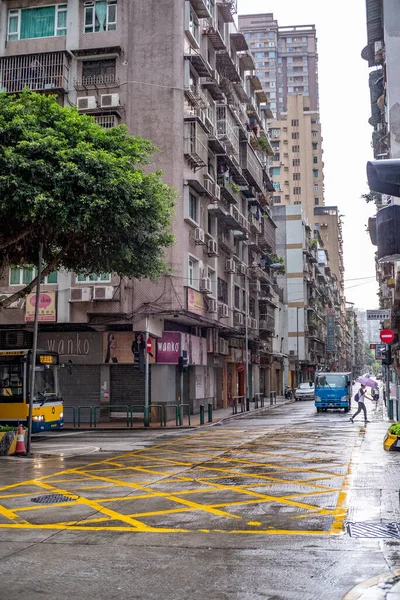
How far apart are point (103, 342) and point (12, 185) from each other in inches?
588

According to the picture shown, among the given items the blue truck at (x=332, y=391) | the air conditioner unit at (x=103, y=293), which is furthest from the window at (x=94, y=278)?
the blue truck at (x=332, y=391)

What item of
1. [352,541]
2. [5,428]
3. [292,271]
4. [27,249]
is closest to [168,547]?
[352,541]

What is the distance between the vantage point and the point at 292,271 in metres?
77.2

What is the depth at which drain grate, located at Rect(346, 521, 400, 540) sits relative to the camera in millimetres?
7754

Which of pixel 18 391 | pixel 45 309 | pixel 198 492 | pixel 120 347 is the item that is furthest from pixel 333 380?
pixel 198 492

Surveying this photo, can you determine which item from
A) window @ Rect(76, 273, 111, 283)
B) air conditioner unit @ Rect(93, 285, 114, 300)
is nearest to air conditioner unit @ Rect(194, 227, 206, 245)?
window @ Rect(76, 273, 111, 283)

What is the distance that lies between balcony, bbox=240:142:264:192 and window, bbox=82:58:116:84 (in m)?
15.3

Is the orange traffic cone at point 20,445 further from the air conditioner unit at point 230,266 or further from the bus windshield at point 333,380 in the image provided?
Answer: the air conditioner unit at point 230,266

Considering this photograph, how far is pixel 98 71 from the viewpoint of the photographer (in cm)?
3203

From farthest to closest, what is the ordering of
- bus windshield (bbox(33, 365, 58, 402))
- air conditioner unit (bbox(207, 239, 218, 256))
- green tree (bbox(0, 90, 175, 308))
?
air conditioner unit (bbox(207, 239, 218, 256))
bus windshield (bbox(33, 365, 58, 402))
green tree (bbox(0, 90, 175, 308))

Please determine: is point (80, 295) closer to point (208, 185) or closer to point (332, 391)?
point (208, 185)

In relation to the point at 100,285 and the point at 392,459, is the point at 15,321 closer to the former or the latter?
the point at 100,285

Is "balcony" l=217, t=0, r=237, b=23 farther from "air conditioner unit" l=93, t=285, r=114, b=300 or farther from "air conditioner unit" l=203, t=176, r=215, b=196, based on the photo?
"air conditioner unit" l=93, t=285, r=114, b=300

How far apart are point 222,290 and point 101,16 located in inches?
678
